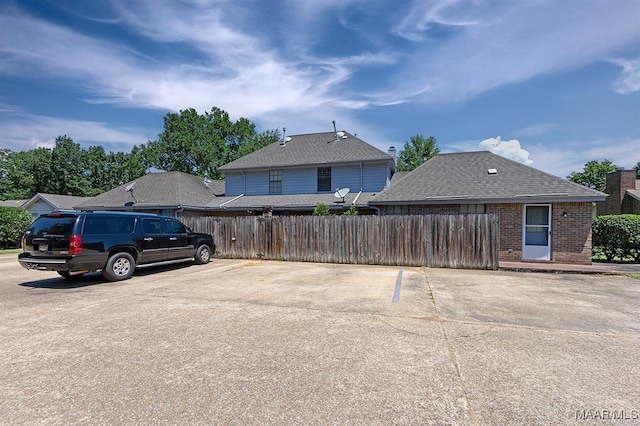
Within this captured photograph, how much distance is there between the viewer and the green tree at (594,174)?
5388cm

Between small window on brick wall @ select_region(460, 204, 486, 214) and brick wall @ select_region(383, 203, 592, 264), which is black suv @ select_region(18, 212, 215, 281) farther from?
brick wall @ select_region(383, 203, 592, 264)

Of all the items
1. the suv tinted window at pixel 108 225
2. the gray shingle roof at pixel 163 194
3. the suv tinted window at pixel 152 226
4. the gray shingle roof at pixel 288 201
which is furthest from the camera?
the gray shingle roof at pixel 163 194

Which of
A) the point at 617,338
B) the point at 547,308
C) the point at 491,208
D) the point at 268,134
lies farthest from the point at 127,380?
the point at 268,134

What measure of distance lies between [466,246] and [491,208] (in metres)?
3.21

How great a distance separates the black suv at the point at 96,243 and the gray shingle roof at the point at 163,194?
359 inches

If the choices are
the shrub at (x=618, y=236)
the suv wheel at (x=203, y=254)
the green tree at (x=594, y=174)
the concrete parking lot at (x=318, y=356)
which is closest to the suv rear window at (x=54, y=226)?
the concrete parking lot at (x=318, y=356)

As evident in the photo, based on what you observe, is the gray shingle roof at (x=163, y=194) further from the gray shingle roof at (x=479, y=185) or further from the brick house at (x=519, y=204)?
the gray shingle roof at (x=479, y=185)

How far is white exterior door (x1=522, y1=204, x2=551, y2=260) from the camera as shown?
40.8ft

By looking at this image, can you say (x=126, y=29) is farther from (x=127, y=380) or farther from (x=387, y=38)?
(x=127, y=380)

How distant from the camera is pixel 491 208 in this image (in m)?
13.2

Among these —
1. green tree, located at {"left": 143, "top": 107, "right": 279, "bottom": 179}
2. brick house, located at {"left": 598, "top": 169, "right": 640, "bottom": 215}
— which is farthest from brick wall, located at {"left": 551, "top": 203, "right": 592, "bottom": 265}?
green tree, located at {"left": 143, "top": 107, "right": 279, "bottom": 179}

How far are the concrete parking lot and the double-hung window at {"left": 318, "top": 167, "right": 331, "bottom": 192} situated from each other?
11.7 meters

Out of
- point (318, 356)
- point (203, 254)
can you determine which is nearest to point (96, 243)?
point (203, 254)

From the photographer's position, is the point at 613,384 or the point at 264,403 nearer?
the point at 264,403
